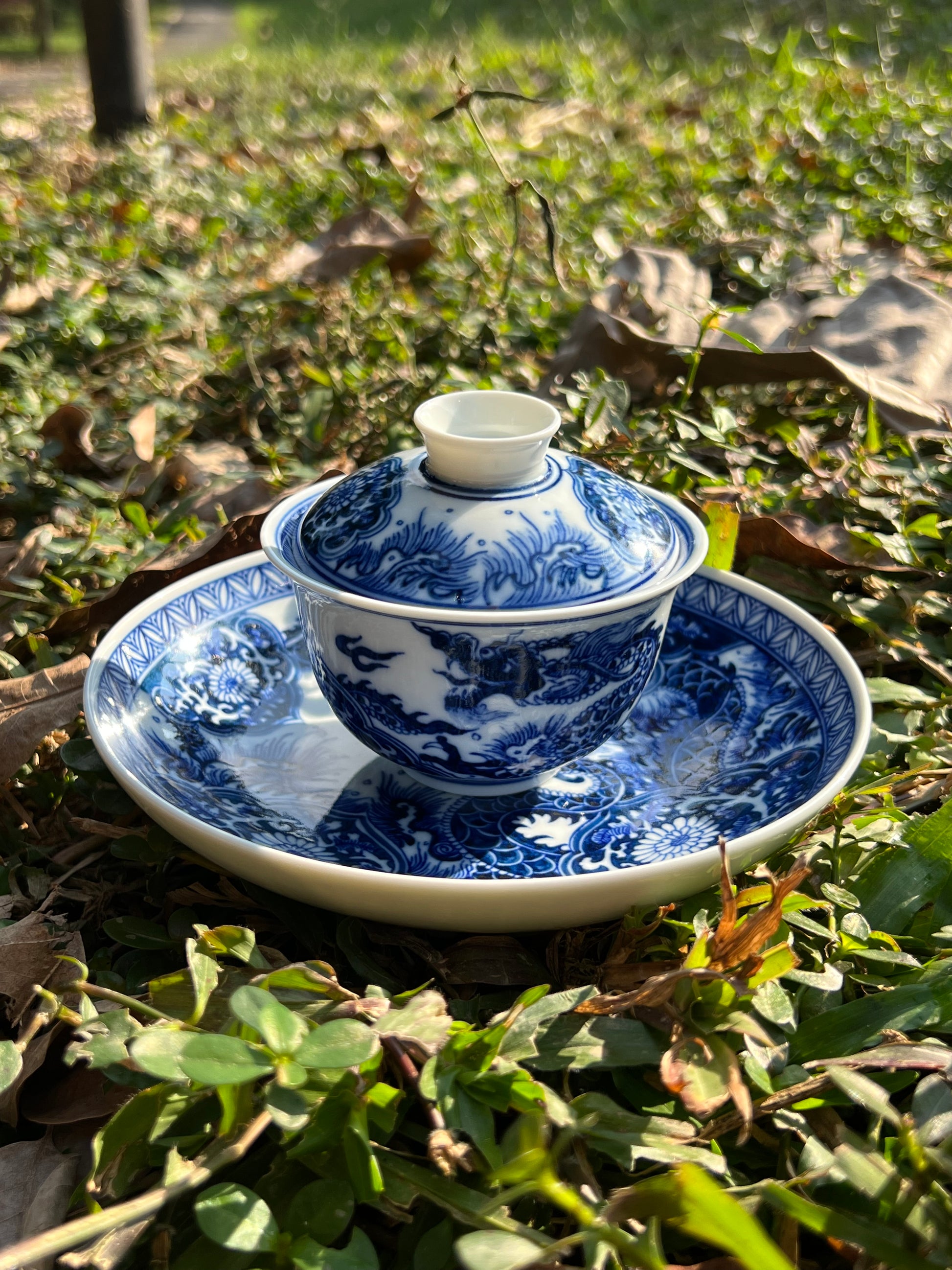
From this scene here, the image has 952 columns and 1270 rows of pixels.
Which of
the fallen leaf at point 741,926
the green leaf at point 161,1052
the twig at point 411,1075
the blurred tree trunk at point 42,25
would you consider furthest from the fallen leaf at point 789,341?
the blurred tree trunk at point 42,25

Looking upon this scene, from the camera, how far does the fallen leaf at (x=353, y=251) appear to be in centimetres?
280

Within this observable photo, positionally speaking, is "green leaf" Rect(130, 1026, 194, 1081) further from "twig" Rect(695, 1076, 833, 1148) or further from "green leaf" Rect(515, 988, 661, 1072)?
"twig" Rect(695, 1076, 833, 1148)

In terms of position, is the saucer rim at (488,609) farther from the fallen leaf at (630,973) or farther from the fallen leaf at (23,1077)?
the fallen leaf at (23,1077)

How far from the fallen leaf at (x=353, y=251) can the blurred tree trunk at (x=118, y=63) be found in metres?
1.61

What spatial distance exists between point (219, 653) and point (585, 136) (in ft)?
10.1

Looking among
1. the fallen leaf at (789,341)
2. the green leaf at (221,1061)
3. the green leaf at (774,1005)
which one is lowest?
the green leaf at (774,1005)

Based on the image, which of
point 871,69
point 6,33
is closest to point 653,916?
point 871,69

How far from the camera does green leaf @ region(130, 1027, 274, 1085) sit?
0.87 meters

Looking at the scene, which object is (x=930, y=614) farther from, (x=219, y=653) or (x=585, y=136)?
(x=585, y=136)

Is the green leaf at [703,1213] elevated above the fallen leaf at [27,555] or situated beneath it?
elevated above

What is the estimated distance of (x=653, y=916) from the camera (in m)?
1.21

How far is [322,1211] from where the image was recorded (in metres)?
0.92

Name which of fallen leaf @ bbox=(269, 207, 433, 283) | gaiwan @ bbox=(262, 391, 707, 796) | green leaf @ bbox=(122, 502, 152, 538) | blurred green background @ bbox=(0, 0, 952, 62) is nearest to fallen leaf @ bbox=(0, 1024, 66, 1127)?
gaiwan @ bbox=(262, 391, 707, 796)

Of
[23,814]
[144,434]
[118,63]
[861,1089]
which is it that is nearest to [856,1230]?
[861,1089]
